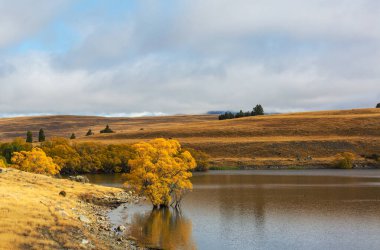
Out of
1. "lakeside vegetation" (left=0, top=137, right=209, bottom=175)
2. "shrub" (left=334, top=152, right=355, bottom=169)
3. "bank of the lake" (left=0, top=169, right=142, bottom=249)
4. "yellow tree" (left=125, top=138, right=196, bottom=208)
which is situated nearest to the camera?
"bank of the lake" (left=0, top=169, right=142, bottom=249)

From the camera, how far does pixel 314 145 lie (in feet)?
478

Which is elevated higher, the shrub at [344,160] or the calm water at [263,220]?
the calm water at [263,220]

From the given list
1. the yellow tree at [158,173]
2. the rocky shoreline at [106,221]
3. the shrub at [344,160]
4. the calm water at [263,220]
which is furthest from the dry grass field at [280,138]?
the yellow tree at [158,173]

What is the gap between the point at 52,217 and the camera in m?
37.6

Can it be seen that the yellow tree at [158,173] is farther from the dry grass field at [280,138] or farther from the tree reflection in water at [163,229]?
the dry grass field at [280,138]

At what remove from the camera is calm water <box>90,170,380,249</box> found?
35781 millimetres

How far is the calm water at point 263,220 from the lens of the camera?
117 ft

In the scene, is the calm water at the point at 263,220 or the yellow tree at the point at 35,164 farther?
the yellow tree at the point at 35,164

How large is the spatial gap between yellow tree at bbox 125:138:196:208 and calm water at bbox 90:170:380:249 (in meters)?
2.48

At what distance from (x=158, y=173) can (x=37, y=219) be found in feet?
65.6

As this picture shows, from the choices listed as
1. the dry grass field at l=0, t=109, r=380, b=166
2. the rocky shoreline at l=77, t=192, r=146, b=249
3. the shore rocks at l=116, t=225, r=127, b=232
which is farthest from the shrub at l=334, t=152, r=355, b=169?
the shore rocks at l=116, t=225, r=127, b=232

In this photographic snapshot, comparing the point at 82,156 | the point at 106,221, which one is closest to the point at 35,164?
the point at 82,156

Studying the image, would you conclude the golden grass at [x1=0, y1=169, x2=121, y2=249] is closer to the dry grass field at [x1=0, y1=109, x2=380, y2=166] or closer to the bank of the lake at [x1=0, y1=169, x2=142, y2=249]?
the bank of the lake at [x1=0, y1=169, x2=142, y2=249]

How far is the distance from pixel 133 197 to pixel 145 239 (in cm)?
3106
